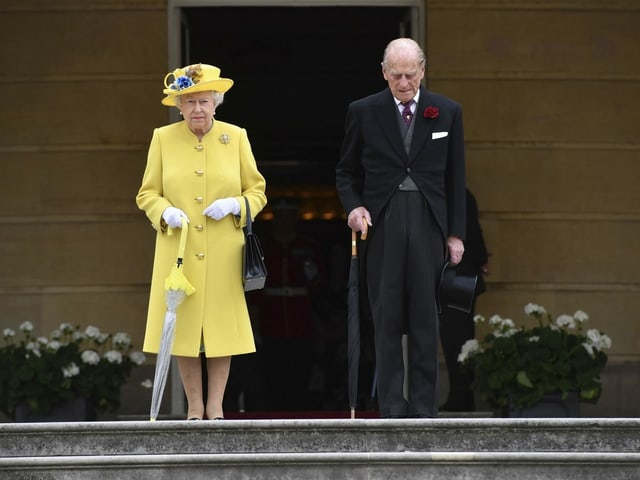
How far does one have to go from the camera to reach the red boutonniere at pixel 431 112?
8.20 m

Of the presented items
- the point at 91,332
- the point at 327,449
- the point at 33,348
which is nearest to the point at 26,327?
the point at 33,348

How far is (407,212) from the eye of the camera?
813cm

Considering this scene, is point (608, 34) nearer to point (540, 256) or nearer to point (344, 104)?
point (540, 256)

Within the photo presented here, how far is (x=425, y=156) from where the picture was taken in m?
8.18

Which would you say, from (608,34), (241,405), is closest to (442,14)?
(608,34)

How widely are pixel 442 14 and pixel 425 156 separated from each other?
4393 millimetres

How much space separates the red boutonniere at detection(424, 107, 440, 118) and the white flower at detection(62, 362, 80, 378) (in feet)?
13.1

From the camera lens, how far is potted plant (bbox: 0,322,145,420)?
36.9 ft

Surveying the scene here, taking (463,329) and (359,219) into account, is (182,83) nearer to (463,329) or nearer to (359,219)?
(359,219)

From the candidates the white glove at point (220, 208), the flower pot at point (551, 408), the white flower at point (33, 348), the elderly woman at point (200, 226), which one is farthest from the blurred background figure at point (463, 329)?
the white glove at point (220, 208)

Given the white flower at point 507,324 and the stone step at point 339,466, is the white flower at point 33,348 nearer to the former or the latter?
the white flower at point 507,324

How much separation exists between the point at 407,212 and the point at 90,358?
12.7ft

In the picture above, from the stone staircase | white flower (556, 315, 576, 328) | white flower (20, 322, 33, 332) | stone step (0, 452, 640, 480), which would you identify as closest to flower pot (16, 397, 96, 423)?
white flower (20, 322, 33, 332)

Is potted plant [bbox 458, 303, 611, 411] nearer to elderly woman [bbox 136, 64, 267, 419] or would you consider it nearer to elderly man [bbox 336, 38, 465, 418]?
elderly man [bbox 336, 38, 465, 418]
